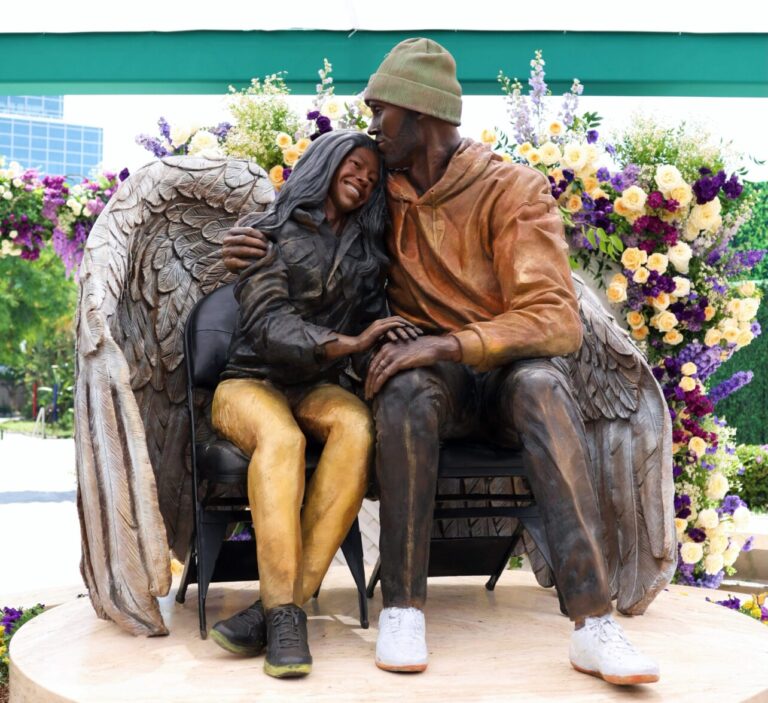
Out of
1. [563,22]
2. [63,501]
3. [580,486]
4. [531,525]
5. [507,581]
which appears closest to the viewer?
[580,486]

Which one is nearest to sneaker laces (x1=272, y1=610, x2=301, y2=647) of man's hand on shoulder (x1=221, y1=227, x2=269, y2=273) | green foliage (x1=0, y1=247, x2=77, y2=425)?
man's hand on shoulder (x1=221, y1=227, x2=269, y2=273)

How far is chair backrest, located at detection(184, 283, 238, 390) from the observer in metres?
3.49

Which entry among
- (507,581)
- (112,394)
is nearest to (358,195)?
(112,394)

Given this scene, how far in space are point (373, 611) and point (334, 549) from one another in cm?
60

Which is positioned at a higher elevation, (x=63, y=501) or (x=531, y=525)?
(x=531, y=525)

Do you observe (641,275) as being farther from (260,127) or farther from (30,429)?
(30,429)

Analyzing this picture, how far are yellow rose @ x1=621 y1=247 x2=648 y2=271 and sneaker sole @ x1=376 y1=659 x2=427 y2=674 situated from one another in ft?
8.31

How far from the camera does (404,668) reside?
9.20ft

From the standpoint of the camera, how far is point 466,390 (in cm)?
323

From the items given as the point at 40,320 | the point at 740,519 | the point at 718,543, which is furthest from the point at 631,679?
the point at 40,320

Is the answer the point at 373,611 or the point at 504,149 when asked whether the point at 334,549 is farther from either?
the point at 504,149

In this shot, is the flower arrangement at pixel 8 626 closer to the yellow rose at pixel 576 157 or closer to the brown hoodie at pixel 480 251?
the brown hoodie at pixel 480 251

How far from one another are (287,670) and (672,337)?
277 cm

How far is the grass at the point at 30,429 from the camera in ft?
86.9
